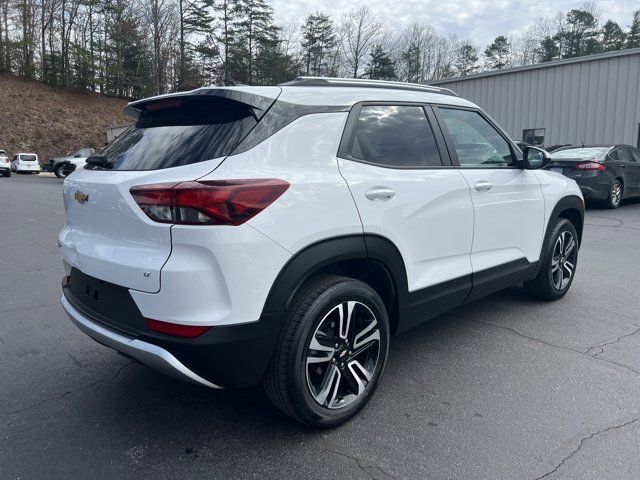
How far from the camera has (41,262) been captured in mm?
6730

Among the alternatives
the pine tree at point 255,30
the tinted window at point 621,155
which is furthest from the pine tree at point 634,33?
the tinted window at point 621,155

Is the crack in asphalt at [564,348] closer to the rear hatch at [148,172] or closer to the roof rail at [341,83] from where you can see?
the roof rail at [341,83]

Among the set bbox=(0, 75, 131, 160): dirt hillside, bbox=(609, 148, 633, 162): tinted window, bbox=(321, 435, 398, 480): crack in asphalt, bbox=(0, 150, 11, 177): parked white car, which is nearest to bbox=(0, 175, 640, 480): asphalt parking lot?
bbox=(321, 435, 398, 480): crack in asphalt

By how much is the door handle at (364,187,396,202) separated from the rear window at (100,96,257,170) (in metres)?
0.74

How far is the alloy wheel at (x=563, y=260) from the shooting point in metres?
4.81

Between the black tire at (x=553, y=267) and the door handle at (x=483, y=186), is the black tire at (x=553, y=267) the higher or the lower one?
the lower one

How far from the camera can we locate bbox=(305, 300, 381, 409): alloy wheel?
2672 mm

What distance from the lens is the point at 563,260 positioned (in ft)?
16.2

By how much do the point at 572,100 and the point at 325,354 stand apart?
19808 millimetres

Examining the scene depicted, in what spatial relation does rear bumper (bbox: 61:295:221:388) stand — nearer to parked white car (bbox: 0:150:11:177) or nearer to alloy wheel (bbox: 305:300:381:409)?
alloy wheel (bbox: 305:300:381:409)

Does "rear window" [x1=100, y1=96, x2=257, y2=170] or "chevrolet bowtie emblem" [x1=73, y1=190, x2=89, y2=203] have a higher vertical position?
"rear window" [x1=100, y1=96, x2=257, y2=170]

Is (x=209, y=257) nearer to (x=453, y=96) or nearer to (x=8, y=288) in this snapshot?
(x=453, y=96)

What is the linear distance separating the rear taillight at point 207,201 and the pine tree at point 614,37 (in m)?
51.4

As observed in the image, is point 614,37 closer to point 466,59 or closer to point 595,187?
point 466,59
